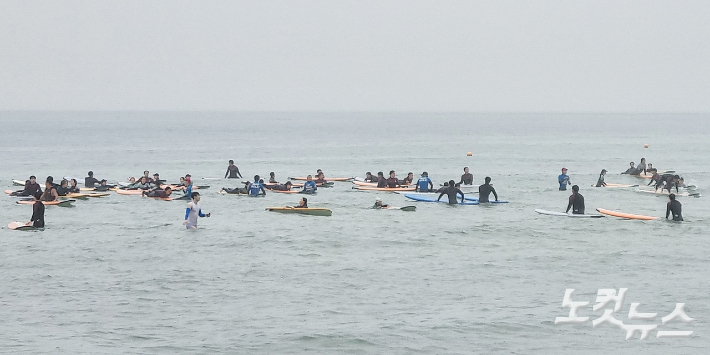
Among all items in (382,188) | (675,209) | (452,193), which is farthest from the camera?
(382,188)

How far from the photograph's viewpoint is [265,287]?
93.5 feet

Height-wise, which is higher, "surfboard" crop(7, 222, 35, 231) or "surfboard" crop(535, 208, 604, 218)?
"surfboard" crop(535, 208, 604, 218)

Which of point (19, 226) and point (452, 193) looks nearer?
point (19, 226)

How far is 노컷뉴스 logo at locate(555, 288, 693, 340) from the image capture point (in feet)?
76.2

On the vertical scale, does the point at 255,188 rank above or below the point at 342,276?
above

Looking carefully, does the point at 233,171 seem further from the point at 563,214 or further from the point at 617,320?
the point at 617,320

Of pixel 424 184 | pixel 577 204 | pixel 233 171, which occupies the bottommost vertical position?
pixel 233 171

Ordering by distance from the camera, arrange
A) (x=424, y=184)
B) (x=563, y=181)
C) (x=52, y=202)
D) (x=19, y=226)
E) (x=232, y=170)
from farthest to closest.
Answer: (x=232, y=170), (x=563, y=181), (x=424, y=184), (x=52, y=202), (x=19, y=226)

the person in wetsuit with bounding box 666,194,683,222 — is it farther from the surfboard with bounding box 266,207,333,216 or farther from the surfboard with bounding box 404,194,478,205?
the surfboard with bounding box 266,207,333,216

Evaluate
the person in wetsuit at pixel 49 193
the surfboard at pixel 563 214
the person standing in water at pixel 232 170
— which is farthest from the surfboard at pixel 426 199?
the person in wetsuit at pixel 49 193

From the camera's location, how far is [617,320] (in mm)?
24469

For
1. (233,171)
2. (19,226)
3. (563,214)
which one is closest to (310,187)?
(233,171)

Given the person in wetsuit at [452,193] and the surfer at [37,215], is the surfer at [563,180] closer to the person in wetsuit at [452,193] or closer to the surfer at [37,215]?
the person in wetsuit at [452,193]

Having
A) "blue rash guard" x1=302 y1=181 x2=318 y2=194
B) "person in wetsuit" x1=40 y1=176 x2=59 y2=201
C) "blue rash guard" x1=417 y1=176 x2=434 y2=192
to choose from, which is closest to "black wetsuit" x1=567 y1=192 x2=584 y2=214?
"blue rash guard" x1=417 y1=176 x2=434 y2=192
